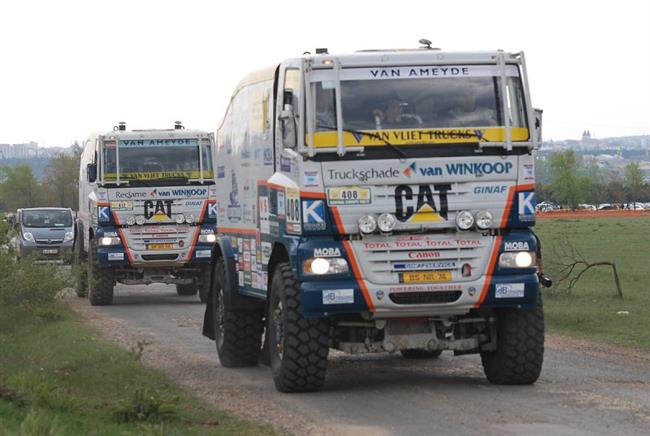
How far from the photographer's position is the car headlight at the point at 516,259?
13266mm

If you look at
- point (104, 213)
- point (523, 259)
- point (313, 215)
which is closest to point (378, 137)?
point (313, 215)

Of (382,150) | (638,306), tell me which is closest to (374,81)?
(382,150)

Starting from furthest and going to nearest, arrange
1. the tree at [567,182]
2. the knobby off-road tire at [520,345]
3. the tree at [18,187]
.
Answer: the tree at [567,182], the tree at [18,187], the knobby off-road tire at [520,345]

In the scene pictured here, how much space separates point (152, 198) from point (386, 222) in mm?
14935

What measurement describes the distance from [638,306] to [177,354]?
31.4 ft

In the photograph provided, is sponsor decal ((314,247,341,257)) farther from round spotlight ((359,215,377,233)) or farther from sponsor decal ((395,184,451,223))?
sponsor decal ((395,184,451,223))

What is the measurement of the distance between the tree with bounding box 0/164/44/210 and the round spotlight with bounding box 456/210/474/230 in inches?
5381

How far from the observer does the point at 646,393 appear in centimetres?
1315

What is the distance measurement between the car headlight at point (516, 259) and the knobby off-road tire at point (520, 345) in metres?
0.53

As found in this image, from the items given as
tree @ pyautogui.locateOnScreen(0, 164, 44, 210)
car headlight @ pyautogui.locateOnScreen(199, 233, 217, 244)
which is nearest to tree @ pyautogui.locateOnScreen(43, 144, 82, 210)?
tree @ pyautogui.locateOnScreen(0, 164, 44, 210)

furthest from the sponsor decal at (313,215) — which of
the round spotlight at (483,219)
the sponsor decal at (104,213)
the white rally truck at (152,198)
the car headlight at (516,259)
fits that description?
the sponsor decal at (104,213)

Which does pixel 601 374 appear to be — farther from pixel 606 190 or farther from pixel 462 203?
pixel 606 190

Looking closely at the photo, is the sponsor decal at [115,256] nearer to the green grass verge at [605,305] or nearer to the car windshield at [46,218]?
the green grass verge at [605,305]

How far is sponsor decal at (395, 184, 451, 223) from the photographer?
13031 mm
